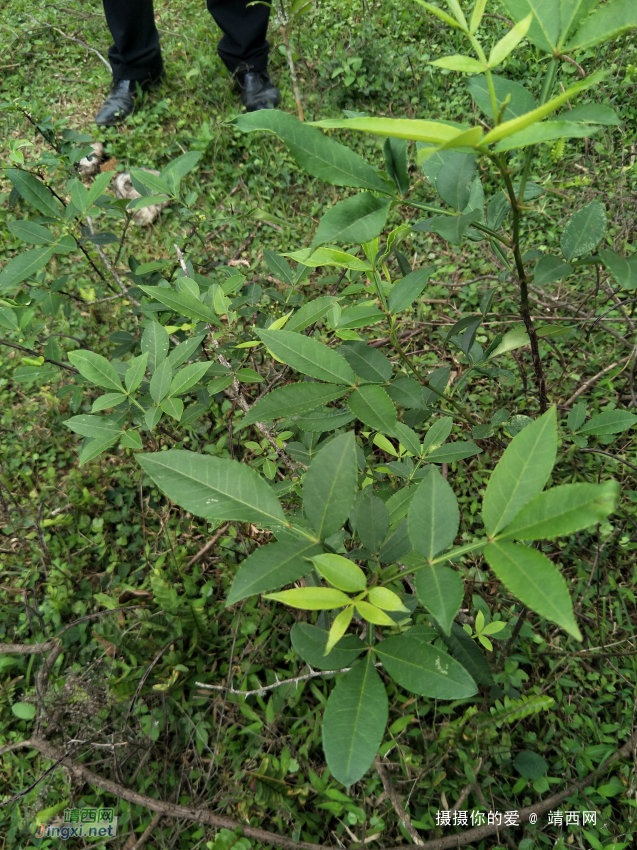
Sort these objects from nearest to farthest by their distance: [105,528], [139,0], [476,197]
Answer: [476,197]
[105,528]
[139,0]

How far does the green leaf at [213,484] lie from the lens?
74 centimetres

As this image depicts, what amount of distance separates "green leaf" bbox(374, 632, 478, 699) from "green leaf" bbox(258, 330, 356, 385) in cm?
47

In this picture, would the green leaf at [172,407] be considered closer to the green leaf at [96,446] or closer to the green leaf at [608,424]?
Answer: the green leaf at [96,446]

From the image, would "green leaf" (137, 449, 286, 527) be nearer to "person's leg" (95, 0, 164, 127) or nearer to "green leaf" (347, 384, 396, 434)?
"green leaf" (347, 384, 396, 434)

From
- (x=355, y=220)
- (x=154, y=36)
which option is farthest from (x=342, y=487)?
(x=154, y=36)

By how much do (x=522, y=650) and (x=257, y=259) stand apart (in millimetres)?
2306

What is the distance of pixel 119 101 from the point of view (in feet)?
12.0

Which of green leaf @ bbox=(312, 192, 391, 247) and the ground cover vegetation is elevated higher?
green leaf @ bbox=(312, 192, 391, 247)

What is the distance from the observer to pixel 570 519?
63 cm

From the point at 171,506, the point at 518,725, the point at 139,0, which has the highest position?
the point at 139,0

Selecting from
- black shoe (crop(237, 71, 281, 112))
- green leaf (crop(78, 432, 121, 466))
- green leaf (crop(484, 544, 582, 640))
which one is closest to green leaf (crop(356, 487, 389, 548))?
green leaf (crop(484, 544, 582, 640))

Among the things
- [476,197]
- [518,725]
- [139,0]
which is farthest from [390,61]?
[518,725]

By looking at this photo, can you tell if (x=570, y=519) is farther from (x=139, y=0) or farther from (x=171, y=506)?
(x=139, y=0)

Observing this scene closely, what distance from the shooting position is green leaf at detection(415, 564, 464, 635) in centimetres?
64
